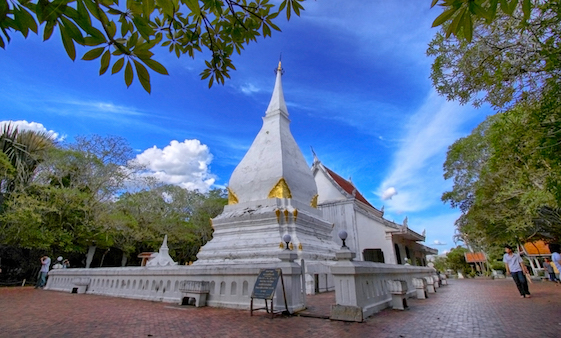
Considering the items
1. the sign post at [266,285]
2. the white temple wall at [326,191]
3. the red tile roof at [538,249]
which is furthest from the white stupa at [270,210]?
the red tile roof at [538,249]

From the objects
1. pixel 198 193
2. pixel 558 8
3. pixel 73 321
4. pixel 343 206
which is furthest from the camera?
pixel 198 193

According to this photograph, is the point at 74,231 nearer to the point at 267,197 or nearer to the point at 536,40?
the point at 267,197

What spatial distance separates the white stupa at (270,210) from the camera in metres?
9.70

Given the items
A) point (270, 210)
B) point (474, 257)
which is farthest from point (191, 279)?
point (474, 257)

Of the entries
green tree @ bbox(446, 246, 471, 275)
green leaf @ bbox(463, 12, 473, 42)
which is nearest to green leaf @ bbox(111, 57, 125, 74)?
green leaf @ bbox(463, 12, 473, 42)

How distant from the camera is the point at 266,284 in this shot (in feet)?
16.5

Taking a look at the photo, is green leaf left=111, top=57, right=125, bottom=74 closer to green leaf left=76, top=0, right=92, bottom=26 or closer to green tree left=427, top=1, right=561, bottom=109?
green leaf left=76, top=0, right=92, bottom=26

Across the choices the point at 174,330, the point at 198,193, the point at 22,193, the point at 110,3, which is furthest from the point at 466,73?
the point at 198,193

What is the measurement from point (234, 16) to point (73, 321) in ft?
18.3

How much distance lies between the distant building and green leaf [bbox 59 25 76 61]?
16.1 m

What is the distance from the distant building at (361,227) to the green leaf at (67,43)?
16.1m

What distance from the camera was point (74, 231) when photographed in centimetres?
1750

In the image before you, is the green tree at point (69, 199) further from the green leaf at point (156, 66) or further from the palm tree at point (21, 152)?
the green leaf at point (156, 66)

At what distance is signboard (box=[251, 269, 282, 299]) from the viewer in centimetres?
483
